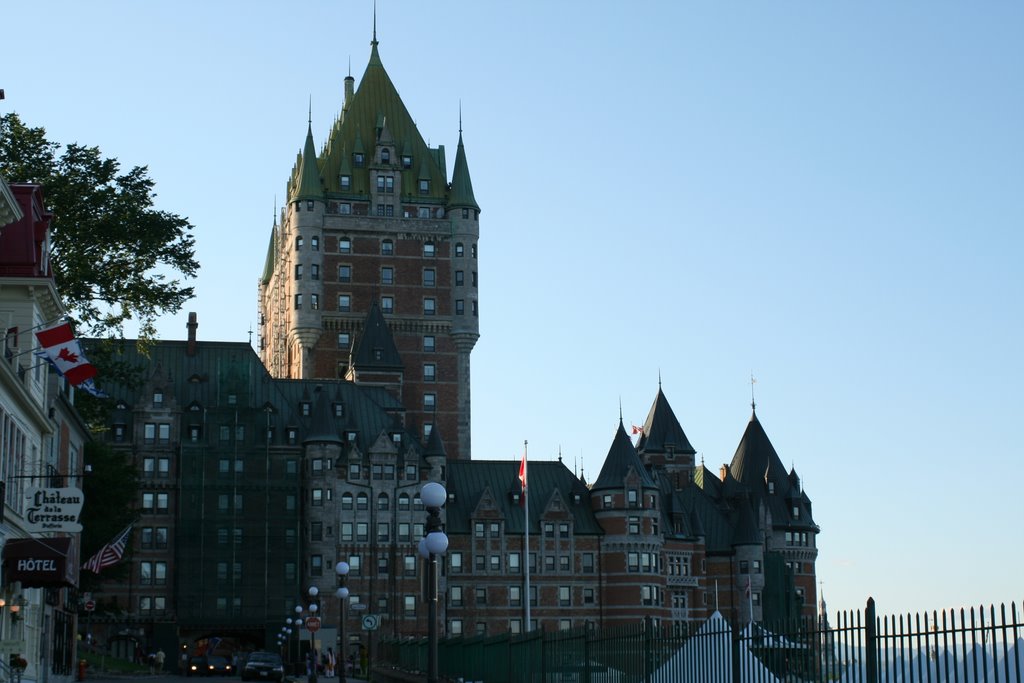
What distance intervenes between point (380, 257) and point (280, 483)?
1089 inches

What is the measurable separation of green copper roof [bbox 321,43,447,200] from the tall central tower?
0.15m

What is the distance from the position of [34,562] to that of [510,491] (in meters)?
79.3

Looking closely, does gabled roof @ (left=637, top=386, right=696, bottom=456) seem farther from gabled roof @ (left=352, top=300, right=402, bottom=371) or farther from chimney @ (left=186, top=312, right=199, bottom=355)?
chimney @ (left=186, top=312, right=199, bottom=355)

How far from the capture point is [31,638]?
48312 millimetres

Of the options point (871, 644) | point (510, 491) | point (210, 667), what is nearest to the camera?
point (871, 644)

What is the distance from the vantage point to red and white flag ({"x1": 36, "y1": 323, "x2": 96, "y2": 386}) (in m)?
37.3

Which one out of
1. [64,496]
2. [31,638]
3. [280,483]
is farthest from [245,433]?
[64,496]

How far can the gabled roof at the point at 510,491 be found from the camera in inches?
4584

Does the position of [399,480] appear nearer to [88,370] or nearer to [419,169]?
[419,169]

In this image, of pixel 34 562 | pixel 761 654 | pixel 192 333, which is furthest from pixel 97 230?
pixel 192 333

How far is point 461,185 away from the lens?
13350 cm

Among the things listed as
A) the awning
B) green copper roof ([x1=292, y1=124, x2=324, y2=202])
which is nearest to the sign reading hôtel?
the awning

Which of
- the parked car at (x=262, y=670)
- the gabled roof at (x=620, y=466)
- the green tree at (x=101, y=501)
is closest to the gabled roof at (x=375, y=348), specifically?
the gabled roof at (x=620, y=466)

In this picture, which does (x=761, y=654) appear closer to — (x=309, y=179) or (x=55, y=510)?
(x=55, y=510)
